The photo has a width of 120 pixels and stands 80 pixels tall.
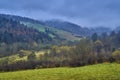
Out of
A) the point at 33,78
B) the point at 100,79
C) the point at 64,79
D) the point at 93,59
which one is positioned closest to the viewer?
the point at 100,79

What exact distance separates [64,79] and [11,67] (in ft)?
122

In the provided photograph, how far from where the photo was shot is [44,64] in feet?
247

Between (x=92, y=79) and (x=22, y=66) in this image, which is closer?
(x=92, y=79)

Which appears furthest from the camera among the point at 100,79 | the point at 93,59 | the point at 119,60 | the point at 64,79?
the point at 93,59

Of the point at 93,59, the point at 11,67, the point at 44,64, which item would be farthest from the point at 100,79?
the point at 11,67

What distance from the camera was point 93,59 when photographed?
68750mm

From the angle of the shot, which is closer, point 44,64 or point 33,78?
point 33,78

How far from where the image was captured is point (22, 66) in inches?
2992

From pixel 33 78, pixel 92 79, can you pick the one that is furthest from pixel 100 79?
pixel 33 78

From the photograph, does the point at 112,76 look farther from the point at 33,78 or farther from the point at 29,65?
the point at 29,65

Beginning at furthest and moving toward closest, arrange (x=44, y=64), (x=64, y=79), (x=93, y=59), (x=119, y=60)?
(x=44, y=64) → (x=93, y=59) → (x=119, y=60) → (x=64, y=79)

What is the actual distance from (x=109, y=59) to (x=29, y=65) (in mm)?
24423

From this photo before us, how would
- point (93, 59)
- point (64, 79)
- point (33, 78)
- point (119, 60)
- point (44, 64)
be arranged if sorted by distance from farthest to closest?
1. point (44, 64)
2. point (93, 59)
3. point (119, 60)
4. point (33, 78)
5. point (64, 79)

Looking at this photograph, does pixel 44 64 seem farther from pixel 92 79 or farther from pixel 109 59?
pixel 92 79
